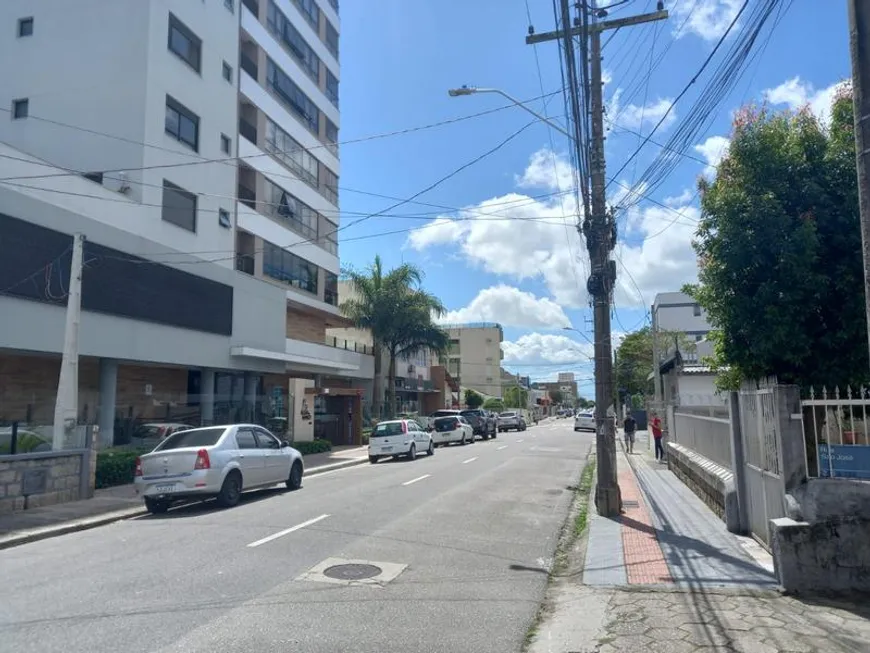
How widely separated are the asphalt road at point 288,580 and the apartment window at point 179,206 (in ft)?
45.6

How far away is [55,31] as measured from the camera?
79.2 ft

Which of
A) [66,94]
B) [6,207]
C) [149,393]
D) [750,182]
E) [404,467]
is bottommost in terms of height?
[404,467]

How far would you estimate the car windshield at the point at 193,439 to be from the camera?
1276 centimetres

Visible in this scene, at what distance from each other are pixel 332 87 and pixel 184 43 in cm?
1608

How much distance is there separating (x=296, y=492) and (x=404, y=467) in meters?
6.59

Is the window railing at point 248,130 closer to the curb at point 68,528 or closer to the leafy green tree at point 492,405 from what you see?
the curb at point 68,528

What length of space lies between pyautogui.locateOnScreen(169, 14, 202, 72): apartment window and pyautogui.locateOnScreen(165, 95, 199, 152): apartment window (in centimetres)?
193

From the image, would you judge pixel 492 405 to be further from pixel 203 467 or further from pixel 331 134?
pixel 203 467

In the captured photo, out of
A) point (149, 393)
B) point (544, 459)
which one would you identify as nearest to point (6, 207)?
point (149, 393)

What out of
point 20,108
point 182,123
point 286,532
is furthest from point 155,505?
point 20,108

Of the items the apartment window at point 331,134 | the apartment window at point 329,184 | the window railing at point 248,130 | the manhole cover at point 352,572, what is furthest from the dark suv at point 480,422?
the manhole cover at point 352,572

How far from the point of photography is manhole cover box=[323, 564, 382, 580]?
7.28 meters

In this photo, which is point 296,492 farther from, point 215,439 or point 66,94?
point 66,94

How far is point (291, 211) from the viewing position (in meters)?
33.8
